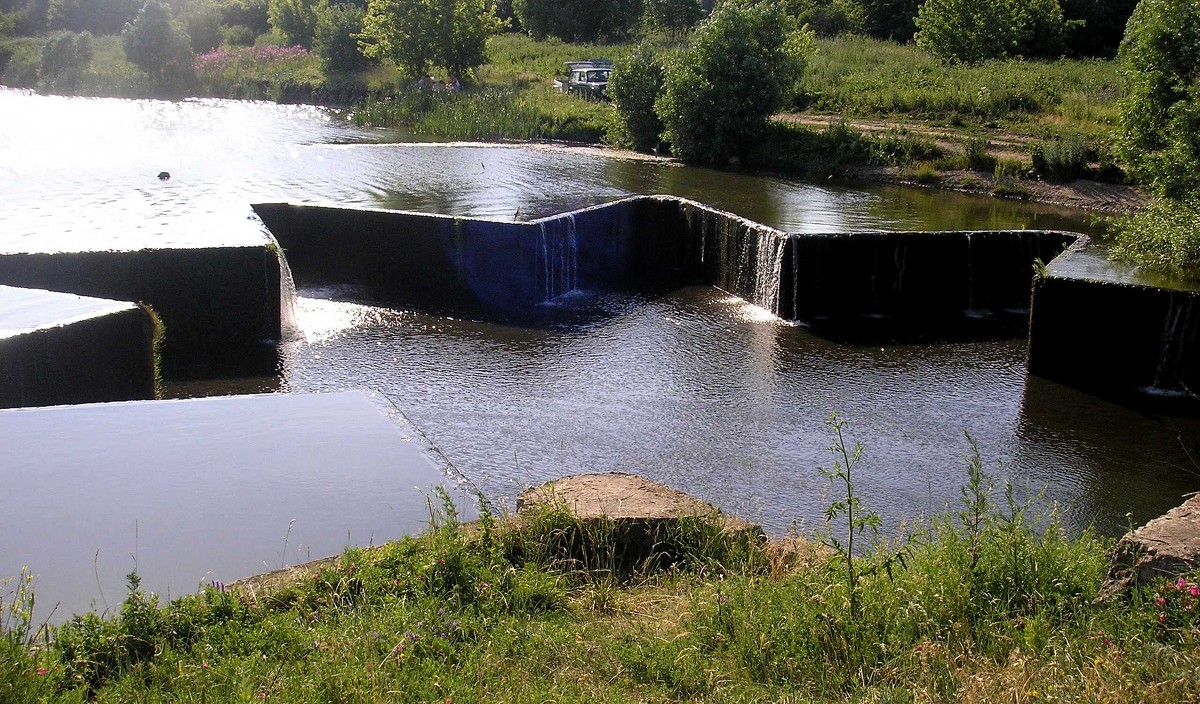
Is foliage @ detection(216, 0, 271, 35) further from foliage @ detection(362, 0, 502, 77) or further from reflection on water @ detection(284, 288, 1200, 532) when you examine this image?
reflection on water @ detection(284, 288, 1200, 532)

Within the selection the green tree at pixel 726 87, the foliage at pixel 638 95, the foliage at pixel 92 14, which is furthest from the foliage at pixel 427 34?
the foliage at pixel 92 14

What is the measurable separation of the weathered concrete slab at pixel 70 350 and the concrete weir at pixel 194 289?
182cm

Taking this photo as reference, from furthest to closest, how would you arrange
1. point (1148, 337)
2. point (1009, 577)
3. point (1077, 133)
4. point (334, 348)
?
point (1077, 133)
point (334, 348)
point (1148, 337)
point (1009, 577)

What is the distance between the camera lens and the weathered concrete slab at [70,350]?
7.60 m

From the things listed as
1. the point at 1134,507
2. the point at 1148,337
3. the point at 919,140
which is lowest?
the point at 1134,507

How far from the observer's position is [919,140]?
22047 millimetres

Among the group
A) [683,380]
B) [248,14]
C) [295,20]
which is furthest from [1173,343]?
[248,14]

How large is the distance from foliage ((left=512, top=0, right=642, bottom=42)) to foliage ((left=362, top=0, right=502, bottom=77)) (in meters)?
12.7

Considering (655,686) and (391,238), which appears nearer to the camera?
(655,686)

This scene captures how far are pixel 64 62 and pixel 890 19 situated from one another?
3136cm

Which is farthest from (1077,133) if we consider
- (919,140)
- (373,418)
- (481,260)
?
(373,418)

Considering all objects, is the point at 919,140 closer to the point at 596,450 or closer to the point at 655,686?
the point at 596,450

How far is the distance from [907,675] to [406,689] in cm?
179

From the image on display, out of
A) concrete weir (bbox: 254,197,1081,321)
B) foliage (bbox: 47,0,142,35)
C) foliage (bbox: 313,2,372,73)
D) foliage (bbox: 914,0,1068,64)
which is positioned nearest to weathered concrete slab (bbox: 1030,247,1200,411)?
concrete weir (bbox: 254,197,1081,321)
